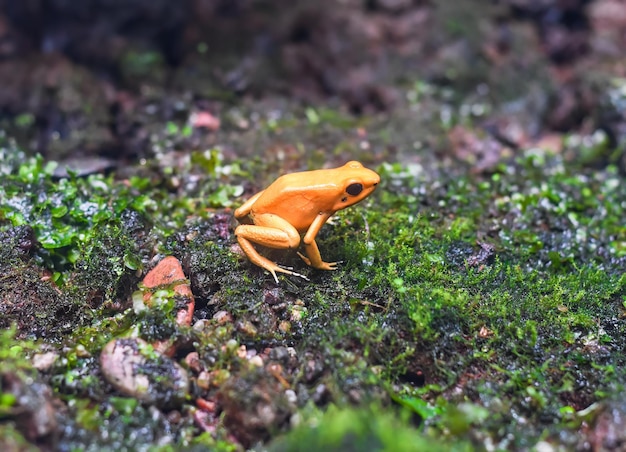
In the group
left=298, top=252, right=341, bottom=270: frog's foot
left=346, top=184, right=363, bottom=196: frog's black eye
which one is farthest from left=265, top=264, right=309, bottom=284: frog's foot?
left=346, top=184, right=363, bottom=196: frog's black eye

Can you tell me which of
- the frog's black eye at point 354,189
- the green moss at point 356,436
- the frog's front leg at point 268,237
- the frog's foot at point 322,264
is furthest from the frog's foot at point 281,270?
the green moss at point 356,436

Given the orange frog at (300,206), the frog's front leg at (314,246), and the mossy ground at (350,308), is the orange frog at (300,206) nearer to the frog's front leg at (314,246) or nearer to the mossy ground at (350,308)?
the frog's front leg at (314,246)

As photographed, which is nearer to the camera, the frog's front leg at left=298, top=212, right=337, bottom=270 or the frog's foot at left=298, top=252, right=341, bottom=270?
the frog's front leg at left=298, top=212, right=337, bottom=270

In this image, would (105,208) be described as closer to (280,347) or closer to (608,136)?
(280,347)

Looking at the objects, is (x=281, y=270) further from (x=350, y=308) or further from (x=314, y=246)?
(x=350, y=308)

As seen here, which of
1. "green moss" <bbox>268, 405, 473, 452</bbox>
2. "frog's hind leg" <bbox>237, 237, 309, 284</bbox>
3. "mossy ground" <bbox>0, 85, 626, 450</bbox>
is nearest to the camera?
"green moss" <bbox>268, 405, 473, 452</bbox>

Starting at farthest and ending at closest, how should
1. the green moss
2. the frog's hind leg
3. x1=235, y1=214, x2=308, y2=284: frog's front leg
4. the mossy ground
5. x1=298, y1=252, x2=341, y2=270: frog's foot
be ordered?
x1=298, y1=252, x2=341, y2=270: frog's foot, the frog's hind leg, x1=235, y1=214, x2=308, y2=284: frog's front leg, the mossy ground, the green moss

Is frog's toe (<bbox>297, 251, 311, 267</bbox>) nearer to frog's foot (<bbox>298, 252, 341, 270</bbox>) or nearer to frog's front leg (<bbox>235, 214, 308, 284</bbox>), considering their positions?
frog's foot (<bbox>298, 252, 341, 270</bbox>)

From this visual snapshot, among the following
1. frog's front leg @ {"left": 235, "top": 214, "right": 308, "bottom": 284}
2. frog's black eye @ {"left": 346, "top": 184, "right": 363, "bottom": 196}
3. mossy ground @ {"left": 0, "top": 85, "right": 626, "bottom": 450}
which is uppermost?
frog's black eye @ {"left": 346, "top": 184, "right": 363, "bottom": 196}
